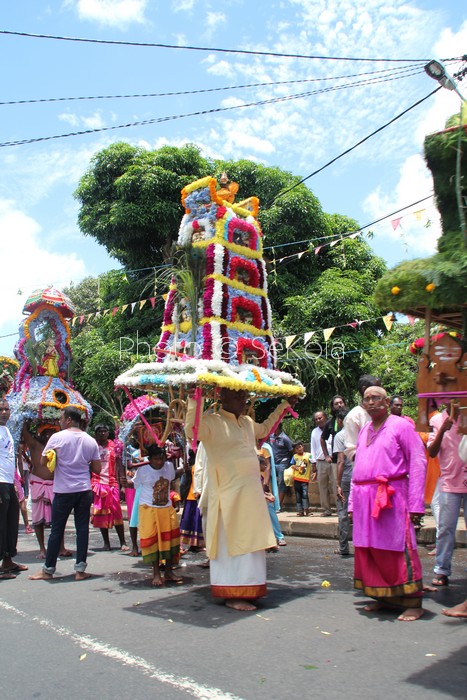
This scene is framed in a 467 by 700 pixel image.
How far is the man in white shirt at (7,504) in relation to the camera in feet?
24.2

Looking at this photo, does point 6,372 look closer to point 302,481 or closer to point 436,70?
point 302,481

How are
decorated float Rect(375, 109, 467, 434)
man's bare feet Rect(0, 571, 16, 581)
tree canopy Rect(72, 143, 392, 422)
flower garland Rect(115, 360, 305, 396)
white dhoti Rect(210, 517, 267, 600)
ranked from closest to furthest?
decorated float Rect(375, 109, 467, 434)
white dhoti Rect(210, 517, 267, 600)
flower garland Rect(115, 360, 305, 396)
man's bare feet Rect(0, 571, 16, 581)
tree canopy Rect(72, 143, 392, 422)

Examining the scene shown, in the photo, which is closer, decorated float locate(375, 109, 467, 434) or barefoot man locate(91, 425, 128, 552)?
decorated float locate(375, 109, 467, 434)

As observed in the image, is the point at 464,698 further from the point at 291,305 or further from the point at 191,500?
the point at 291,305

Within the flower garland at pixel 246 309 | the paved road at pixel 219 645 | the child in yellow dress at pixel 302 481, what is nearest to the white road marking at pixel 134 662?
the paved road at pixel 219 645

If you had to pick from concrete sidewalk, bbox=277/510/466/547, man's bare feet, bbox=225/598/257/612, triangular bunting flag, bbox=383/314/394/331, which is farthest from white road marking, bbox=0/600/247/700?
triangular bunting flag, bbox=383/314/394/331

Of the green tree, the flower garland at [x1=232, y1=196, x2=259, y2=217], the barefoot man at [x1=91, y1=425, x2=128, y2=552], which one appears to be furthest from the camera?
the green tree

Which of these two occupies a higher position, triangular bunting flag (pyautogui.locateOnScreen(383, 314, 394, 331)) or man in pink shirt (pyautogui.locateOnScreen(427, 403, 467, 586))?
triangular bunting flag (pyautogui.locateOnScreen(383, 314, 394, 331))

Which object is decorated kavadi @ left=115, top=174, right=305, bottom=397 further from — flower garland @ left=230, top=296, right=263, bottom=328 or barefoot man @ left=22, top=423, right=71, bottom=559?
barefoot man @ left=22, top=423, right=71, bottom=559

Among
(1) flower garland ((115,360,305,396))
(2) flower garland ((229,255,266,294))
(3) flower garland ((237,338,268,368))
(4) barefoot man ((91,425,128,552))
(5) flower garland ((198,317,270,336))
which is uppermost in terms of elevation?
(2) flower garland ((229,255,266,294))

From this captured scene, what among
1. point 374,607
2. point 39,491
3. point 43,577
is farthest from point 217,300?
point 39,491

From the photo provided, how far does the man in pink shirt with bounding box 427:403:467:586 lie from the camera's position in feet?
19.5

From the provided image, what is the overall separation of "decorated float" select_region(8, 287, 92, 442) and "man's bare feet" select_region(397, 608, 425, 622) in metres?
5.84

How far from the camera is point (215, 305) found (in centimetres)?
707
